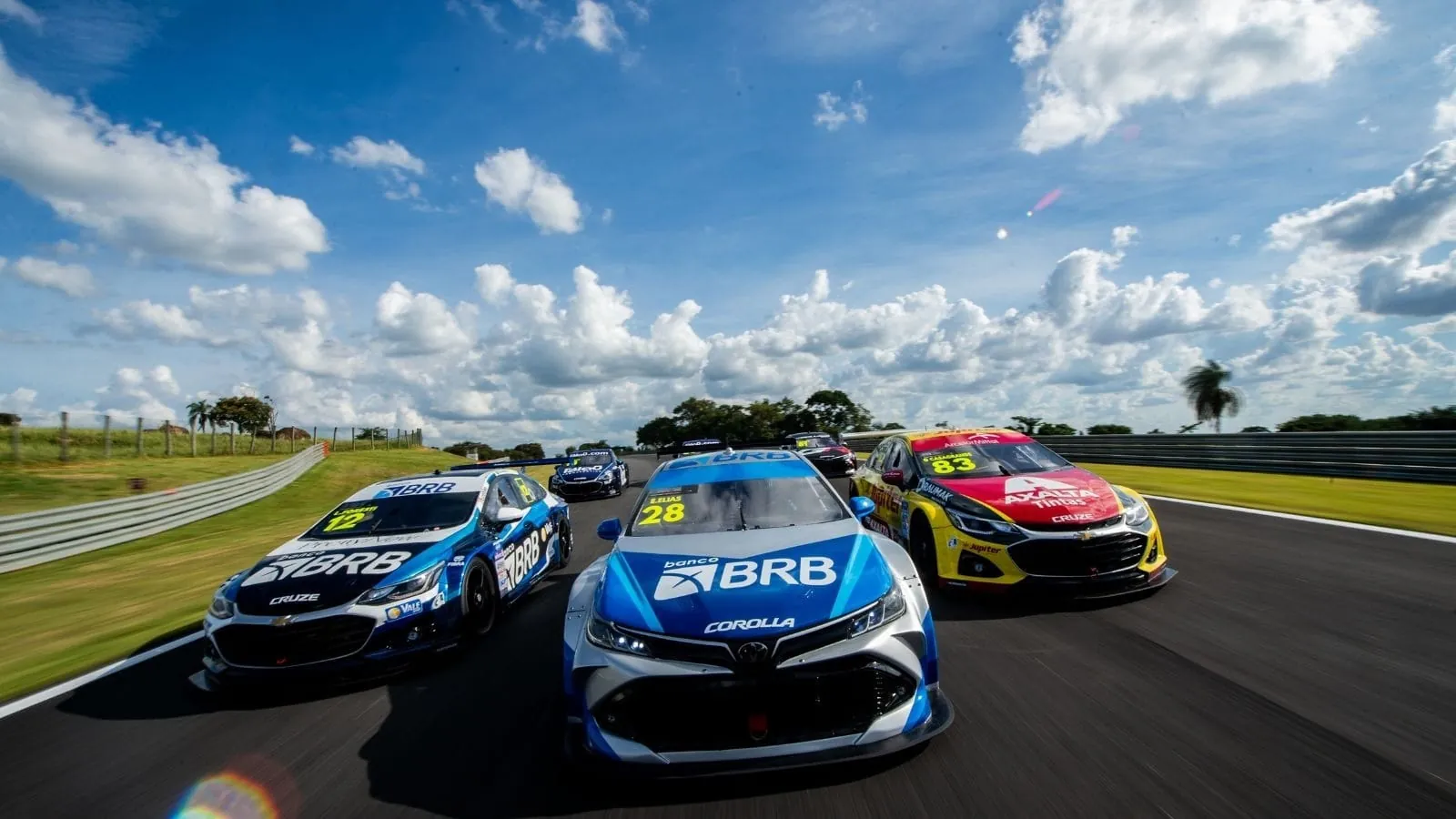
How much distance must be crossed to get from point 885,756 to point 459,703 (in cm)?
257

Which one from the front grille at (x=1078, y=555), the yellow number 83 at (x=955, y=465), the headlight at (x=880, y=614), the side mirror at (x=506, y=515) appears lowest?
the front grille at (x=1078, y=555)

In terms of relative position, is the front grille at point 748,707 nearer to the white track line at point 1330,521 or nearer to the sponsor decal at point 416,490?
the sponsor decal at point 416,490

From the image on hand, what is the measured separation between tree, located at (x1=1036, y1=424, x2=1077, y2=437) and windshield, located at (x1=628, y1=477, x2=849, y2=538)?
2276 centimetres

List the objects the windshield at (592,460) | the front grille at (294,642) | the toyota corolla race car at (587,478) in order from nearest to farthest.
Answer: the front grille at (294,642), the toyota corolla race car at (587,478), the windshield at (592,460)

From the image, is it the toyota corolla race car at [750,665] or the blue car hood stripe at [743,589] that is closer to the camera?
the toyota corolla race car at [750,665]

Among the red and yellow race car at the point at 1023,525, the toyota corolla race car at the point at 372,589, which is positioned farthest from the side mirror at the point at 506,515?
the red and yellow race car at the point at 1023,525

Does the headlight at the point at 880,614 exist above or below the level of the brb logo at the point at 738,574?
below

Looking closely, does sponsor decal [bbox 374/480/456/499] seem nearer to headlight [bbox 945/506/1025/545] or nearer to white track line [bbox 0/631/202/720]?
white track line [bbox 0/631/202/720]

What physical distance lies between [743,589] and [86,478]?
75.8 ft

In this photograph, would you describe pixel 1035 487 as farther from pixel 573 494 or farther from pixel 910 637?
pixel 573 494

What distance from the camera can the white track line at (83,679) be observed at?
4.87m

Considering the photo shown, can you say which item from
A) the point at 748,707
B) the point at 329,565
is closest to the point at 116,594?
the point at 329,565

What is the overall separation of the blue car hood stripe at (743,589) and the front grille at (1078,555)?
2.17m

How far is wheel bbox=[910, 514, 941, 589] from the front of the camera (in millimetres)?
6602
